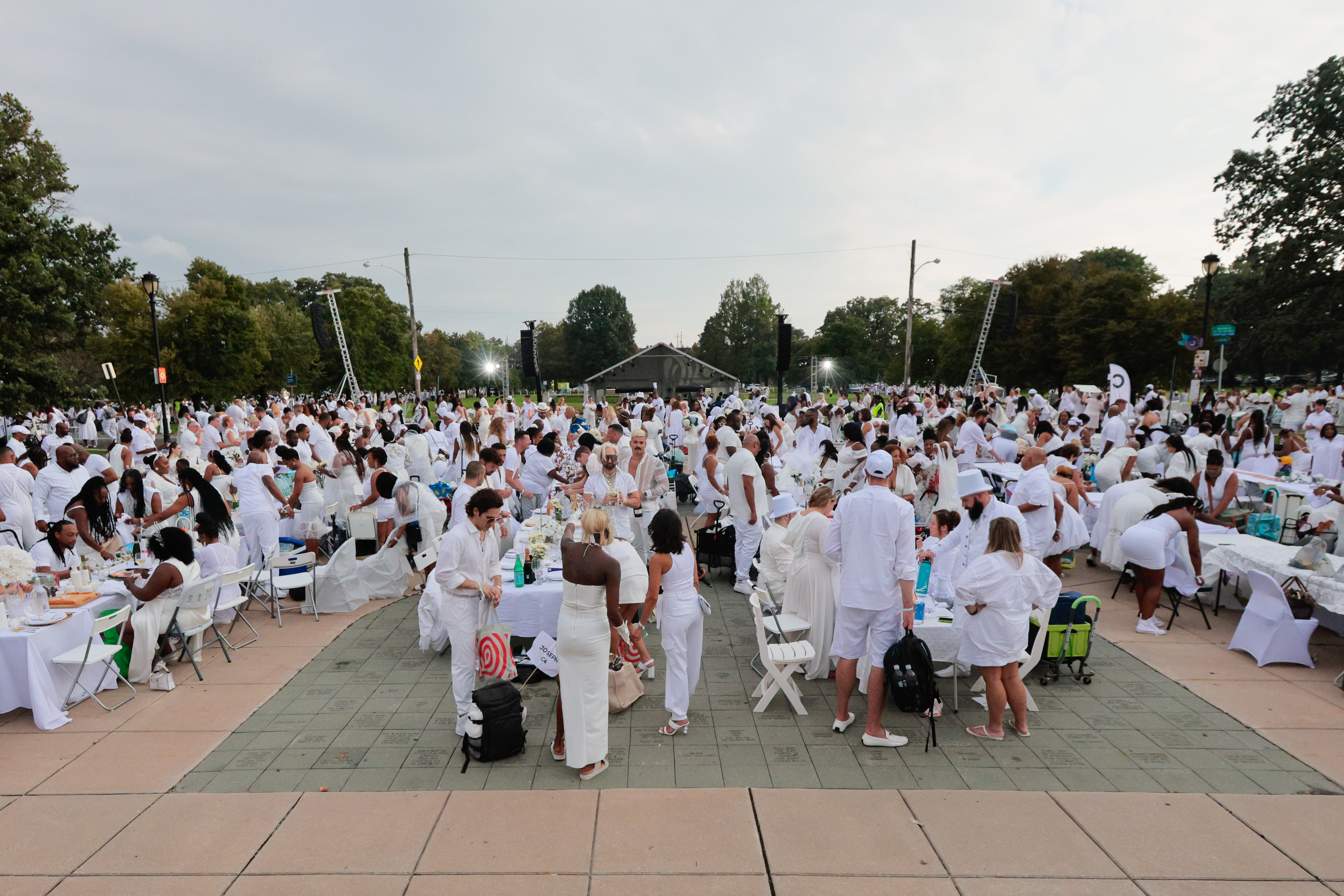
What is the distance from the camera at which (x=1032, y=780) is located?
4.45 m

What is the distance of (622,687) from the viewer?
17.9ft

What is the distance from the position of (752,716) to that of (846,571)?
59.1 inches

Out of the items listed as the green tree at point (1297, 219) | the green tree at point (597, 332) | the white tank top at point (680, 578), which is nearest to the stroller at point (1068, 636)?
the white tank top at point (680, 578)

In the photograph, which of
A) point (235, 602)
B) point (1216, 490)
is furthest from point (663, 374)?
point (235, 602)

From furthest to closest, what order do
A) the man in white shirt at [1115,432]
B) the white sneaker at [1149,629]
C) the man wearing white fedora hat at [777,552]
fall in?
the man in white shirt at [1115,432] < the white sneaker at [1149,629] < the man wearing white fedora hat at [777,552]

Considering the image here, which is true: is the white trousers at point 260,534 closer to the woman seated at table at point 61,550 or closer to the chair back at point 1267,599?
the woman seated at table at point 61,550

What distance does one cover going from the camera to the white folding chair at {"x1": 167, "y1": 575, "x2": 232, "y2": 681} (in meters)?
6.05

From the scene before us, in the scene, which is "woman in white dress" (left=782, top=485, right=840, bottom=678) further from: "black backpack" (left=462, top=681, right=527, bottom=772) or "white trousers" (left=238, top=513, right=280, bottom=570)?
"white trousers" (left=238, top=513, right=280, bottom=570)

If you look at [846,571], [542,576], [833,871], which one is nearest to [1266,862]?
[833,871]

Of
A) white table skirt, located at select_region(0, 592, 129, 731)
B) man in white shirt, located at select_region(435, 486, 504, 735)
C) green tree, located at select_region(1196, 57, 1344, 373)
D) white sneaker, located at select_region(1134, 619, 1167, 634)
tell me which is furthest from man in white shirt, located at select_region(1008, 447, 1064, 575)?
green tree, located at select_region(1196, 57, 1344, 373)

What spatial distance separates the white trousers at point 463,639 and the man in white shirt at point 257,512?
15.0ft

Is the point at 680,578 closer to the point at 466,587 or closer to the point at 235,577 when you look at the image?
the point at 466,587

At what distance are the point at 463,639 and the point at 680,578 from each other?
5.58ft

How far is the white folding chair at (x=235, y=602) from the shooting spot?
6512 millimetres
